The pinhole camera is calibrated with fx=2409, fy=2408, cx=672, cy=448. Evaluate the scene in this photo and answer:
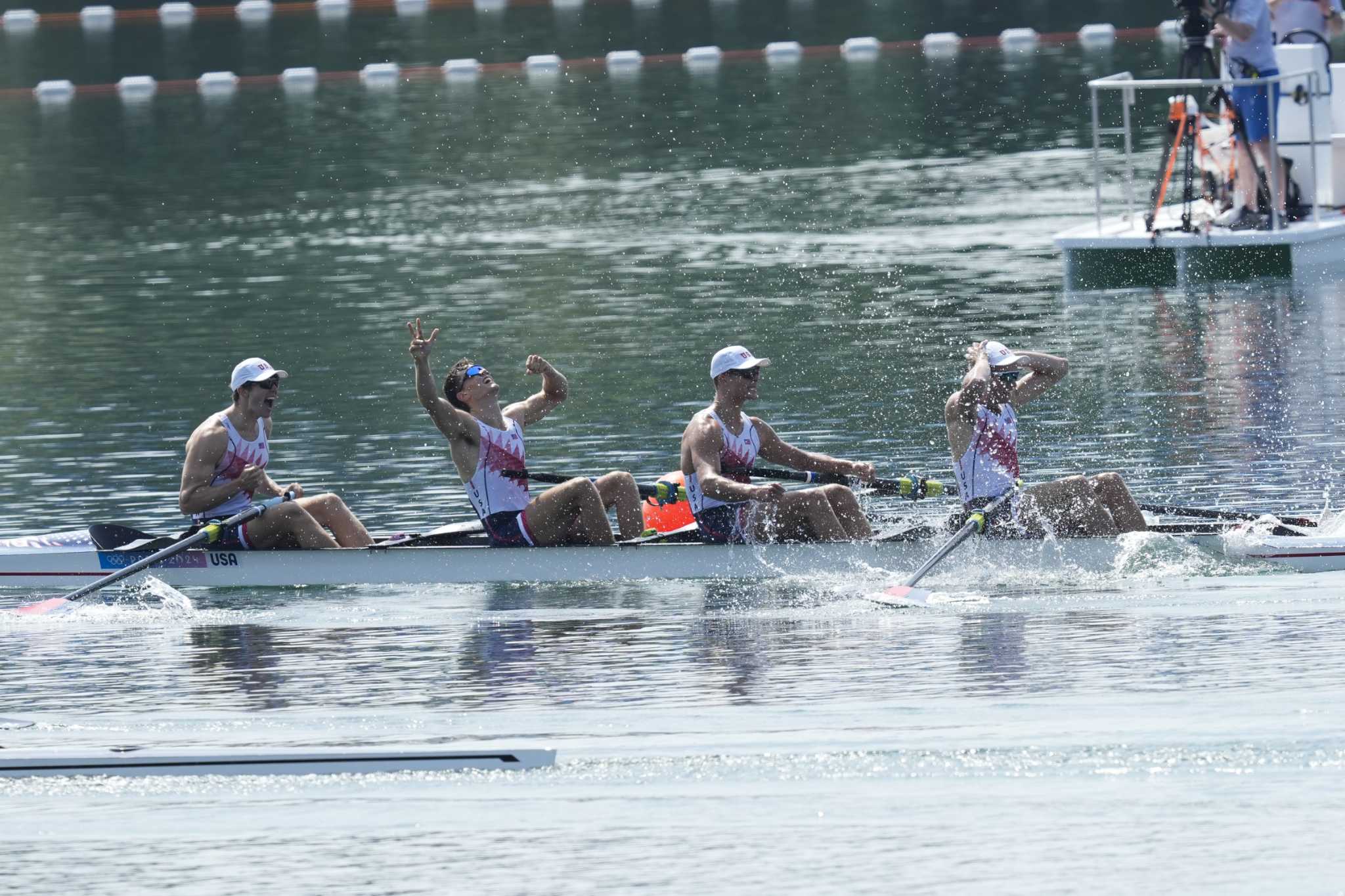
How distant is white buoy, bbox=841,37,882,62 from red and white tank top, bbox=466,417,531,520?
3564cm

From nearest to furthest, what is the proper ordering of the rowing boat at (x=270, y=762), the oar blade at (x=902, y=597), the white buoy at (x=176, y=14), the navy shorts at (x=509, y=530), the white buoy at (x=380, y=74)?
the rowing boat at (x=270, y=762) < the oar blade at (x=902, y=597) < the navy shorts at (x=509, y=530) < the white buoy at (x=380, y=74) < the white buoy at (x=176, y=14)

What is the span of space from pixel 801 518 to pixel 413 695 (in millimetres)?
2758

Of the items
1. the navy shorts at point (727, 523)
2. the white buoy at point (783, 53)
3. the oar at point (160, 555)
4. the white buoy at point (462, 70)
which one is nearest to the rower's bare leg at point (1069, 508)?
the navy shorts at point (727, 523)

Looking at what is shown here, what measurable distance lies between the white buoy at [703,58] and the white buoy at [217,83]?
8940 millimetres

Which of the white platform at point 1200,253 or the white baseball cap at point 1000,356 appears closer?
the white baseball cap at point 1000,356

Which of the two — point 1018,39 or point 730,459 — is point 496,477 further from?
point 1018,39

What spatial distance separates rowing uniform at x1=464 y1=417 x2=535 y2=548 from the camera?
12.8 metres

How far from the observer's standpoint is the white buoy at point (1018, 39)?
4794cm

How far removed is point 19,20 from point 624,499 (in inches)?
2008

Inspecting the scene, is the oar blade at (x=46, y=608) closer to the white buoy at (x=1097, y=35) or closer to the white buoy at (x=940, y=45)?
the white buoy at (x=940, y=45)

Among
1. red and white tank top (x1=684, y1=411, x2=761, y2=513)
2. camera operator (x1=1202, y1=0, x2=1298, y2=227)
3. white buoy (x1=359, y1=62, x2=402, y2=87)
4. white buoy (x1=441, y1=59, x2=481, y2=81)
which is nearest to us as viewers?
red and white tank top (x1=684, y1=411, x2=761, y2=513)

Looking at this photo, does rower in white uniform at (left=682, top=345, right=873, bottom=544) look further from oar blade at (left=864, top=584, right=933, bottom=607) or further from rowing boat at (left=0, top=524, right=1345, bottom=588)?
oar blade at (left=864, top=584, right=933, bottom=607)

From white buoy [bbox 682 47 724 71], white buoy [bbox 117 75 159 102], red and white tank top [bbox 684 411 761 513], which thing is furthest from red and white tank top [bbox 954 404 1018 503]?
white buoy [bbox 117 75 159 102]

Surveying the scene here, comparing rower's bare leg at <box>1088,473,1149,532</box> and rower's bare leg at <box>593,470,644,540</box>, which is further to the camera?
rower's bare leg at <box>593,470,644,540</box>
